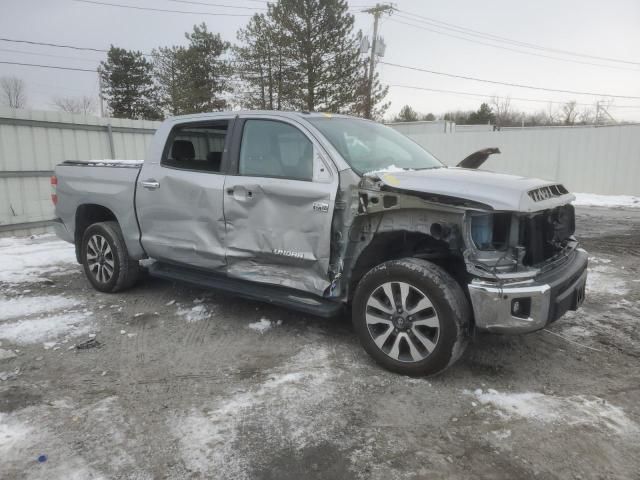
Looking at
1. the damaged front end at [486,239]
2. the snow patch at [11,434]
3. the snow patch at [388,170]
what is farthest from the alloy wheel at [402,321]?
the snow patch at [11,434]

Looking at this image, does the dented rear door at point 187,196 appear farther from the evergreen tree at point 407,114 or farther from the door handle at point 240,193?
the evergreen tree at point 407,114

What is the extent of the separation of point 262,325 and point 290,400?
4.55 feet

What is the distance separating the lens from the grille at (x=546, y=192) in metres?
3.17

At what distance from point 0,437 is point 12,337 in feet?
5.81

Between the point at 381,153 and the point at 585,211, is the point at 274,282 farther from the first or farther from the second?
the point at 585,211

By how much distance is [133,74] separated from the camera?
112 feet

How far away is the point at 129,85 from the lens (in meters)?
34.5

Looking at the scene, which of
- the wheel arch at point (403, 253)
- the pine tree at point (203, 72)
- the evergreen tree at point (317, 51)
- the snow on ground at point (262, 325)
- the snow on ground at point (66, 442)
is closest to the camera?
the snow on ground at point (66, 442)

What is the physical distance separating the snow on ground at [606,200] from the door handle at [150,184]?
12.4m

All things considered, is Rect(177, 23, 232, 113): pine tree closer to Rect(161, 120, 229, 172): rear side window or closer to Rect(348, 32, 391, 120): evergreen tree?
Rect(348, 32, 391, 120): evergreen tree

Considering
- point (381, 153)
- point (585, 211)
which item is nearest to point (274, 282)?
point (381, 153)

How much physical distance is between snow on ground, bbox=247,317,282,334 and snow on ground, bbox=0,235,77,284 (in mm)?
3289

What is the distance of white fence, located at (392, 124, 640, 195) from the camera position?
14.4m

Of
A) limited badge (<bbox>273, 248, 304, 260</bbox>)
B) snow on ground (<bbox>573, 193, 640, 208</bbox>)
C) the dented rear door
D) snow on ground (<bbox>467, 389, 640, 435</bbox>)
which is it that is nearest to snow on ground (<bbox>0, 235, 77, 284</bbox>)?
the dented rear door
